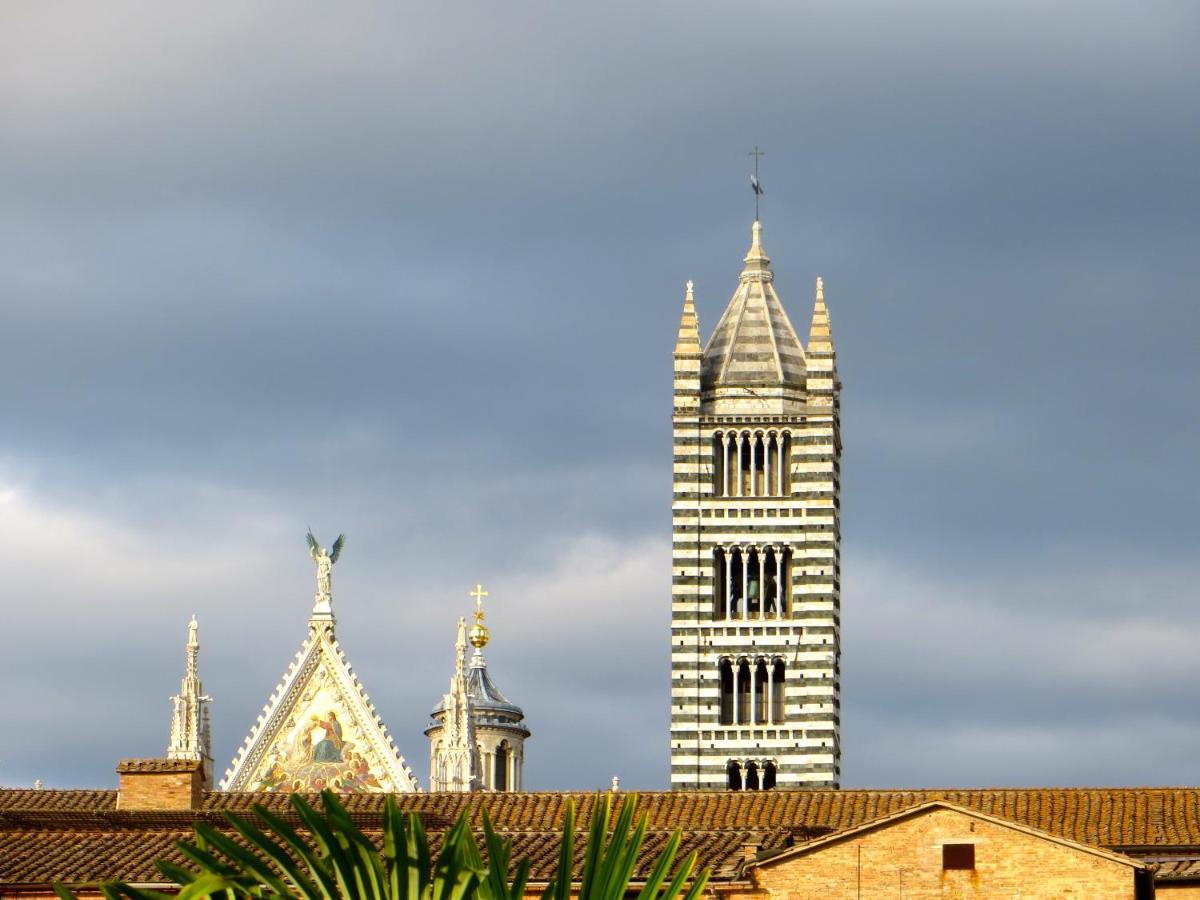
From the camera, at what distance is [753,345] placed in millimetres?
80312

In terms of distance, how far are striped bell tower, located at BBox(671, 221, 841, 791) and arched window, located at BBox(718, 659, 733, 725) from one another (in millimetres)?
23

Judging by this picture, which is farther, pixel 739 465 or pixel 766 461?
pixel 766 461

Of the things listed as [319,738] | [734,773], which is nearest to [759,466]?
[734,773]

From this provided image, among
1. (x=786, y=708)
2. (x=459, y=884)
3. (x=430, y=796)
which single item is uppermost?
(x=786, y=708)

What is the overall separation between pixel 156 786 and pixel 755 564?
30592mm

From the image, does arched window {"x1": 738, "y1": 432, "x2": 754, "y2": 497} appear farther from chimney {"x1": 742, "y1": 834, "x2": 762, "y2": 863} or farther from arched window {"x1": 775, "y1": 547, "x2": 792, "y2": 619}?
chimney {"x1": 742, "y1": 834, "x2": 762, "y2": 863}

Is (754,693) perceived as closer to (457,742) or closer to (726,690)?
(726,690)

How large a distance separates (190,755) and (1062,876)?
33655 mm

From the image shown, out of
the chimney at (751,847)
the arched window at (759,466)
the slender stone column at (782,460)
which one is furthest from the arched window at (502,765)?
the chimney at (751,847)

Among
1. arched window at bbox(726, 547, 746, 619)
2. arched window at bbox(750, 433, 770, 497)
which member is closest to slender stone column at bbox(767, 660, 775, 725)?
arched window at bbox(726, 547, 746, 619)

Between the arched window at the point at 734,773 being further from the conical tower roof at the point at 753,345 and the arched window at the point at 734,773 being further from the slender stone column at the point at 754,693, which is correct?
the conical tower roof at the point at 753,345

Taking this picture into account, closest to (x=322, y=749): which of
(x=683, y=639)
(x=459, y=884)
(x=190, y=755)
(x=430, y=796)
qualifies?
(x=190, y=755)

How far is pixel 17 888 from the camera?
39.2 meters

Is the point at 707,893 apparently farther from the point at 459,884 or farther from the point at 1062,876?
the point at 459,884
